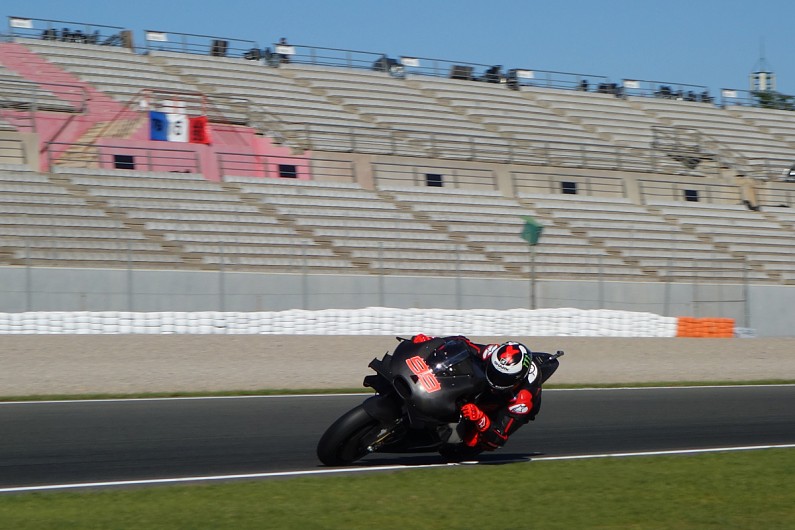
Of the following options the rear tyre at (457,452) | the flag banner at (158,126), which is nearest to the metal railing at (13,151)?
the flag banner at (158,126)

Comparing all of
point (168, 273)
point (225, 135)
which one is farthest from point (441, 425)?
point (225, 135)

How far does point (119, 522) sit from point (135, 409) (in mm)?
5772

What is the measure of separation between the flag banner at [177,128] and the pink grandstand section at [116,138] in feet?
0.83

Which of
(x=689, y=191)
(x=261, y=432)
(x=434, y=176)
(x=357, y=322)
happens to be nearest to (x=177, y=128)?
(x=434, y=176)

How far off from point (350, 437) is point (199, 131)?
887 inches

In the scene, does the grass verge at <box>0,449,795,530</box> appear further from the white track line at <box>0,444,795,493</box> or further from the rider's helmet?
the rider's helmet

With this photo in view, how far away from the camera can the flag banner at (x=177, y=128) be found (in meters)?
28.5

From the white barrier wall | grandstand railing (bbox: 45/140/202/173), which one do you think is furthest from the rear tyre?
grandstand railing (bbox: 45/140/202/173)

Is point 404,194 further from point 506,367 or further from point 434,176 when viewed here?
point 506,367

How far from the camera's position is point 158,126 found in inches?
1116

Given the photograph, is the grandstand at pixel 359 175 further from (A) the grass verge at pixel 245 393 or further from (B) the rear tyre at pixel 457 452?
(B) the rear tyre at pixel 457 452

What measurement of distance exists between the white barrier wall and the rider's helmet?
11346 millimetres

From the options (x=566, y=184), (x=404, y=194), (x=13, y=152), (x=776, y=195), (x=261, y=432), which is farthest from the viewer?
(x=776, y=195)

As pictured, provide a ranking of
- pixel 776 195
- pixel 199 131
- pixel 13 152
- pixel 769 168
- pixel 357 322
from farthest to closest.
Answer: pixel 769 168 → pixel 776 195 → pixel 199 131 → pixel 13 152 → pixel 357 322
